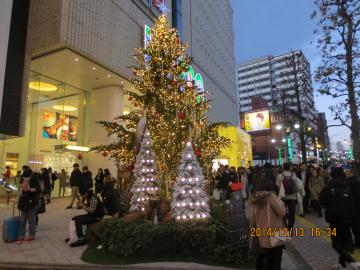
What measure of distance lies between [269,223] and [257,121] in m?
44.1

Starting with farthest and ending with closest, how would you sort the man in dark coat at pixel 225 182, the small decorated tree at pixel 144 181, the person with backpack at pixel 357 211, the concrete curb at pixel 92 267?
the man in dark coat at pixel 225 182 < the small decorated tree at pixel 144 181 < the person with backpack at pixel 357 211 < the concrete curb at pixel 92 267

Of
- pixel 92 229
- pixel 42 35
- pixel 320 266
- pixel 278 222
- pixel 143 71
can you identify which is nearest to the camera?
pixel 278 222

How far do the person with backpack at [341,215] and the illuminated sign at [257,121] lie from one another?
41.7 meters

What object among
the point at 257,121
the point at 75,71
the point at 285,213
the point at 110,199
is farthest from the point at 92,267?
the point at 257,121

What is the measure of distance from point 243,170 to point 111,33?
1272cm

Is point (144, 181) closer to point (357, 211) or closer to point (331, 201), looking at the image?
point (331, 201)

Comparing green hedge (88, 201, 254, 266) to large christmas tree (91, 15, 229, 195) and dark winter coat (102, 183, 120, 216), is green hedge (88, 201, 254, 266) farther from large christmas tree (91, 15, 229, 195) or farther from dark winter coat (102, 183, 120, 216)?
large christmas tree (91, 15, 229, 195)

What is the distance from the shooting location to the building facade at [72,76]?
1722 cm

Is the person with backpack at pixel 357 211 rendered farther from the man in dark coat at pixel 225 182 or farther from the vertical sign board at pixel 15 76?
the vertical sign board at pixel 15 76

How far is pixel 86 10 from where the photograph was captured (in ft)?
60.2

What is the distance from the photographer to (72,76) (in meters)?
21.1

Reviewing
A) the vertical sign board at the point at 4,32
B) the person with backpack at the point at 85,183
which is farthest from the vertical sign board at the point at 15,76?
the person with backpack at the point at 85,183

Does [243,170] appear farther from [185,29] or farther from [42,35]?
[185,29]

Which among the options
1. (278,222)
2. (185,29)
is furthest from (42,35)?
(185,29)
